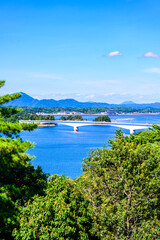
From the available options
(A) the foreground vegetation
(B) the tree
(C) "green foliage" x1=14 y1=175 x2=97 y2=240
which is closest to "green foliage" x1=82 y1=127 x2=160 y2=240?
(A) the foreground vegetation

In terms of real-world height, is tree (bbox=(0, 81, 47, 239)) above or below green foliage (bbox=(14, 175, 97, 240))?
above

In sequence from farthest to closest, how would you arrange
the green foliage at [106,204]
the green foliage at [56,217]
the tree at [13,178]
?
the tree at [13,178] → the green foliage at [106,204] → the green foliage at [56,217]

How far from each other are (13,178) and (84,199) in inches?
67.2

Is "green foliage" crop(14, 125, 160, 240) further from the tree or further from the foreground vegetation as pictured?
the tree

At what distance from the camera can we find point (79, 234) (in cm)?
499

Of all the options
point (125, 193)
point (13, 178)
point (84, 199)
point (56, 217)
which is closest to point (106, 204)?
point (125, 193)

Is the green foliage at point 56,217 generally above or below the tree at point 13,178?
below

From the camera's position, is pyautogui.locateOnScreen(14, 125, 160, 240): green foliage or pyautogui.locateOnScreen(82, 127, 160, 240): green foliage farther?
pyautogui.locateOnScreen(82, 127, 160, 240): green foliage

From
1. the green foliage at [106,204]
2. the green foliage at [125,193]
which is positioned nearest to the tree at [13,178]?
the green foliage at [106,204]

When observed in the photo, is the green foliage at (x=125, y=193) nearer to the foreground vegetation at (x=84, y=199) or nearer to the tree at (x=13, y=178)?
the foreground vegetation at (x=84, y=199)

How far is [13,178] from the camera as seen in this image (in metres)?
5.99

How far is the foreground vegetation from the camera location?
471 cm

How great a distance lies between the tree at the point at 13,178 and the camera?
4836mm

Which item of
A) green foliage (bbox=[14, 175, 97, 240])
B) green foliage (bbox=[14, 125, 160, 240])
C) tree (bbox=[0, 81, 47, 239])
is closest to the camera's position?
green foliage (bbox=[14, 175, 97, 240])
